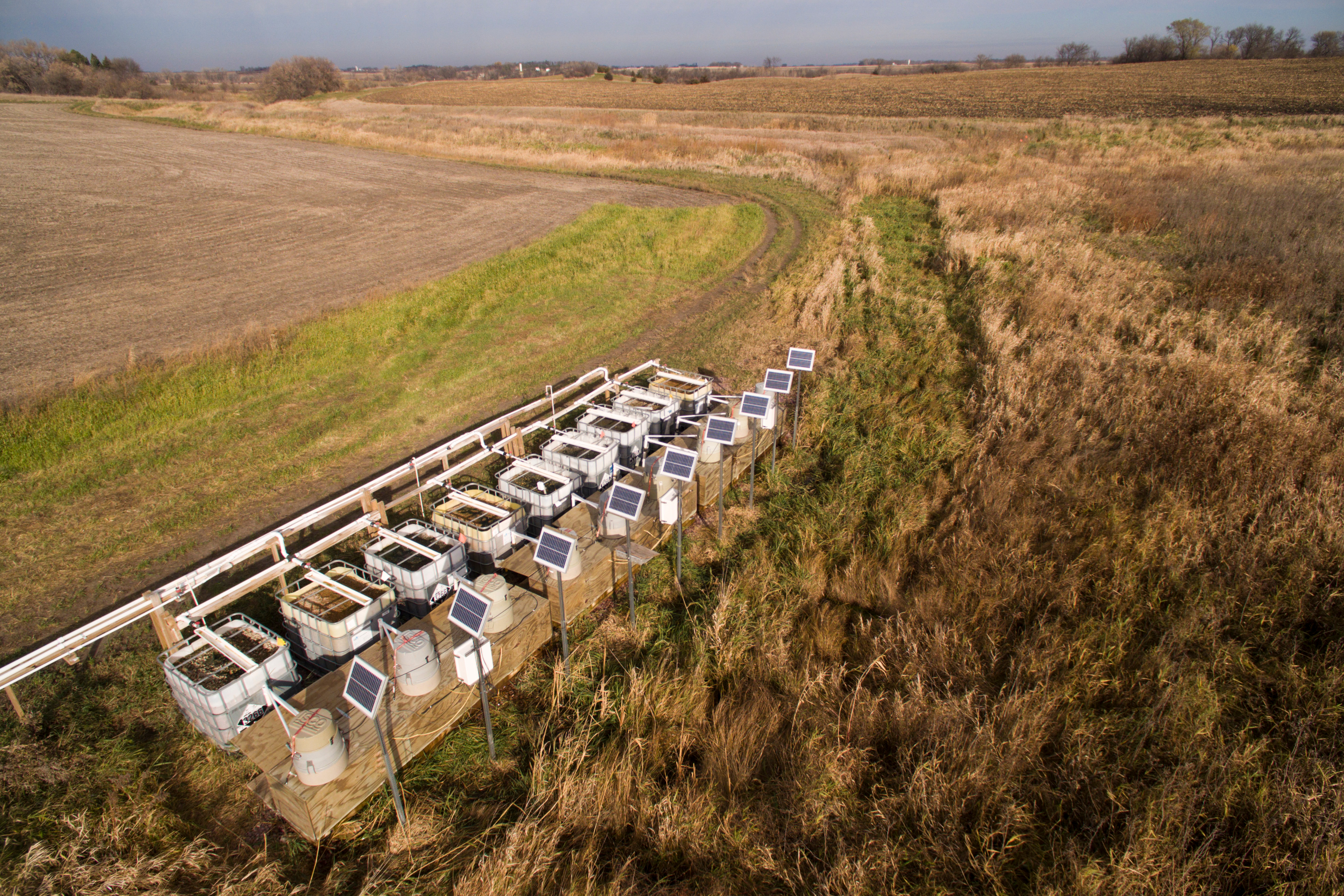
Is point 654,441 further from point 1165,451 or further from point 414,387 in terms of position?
point 1165,451

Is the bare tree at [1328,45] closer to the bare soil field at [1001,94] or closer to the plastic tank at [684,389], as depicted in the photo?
the bare soil field at [1001,94]

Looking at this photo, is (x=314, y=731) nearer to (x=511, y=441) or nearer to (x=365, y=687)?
(x=365, y=687)

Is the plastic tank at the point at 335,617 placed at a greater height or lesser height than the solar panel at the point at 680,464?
lesser

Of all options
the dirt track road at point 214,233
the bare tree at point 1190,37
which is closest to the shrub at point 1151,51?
the bare tree at point 1190,37

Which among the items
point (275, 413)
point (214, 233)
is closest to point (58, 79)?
point (214, 233)

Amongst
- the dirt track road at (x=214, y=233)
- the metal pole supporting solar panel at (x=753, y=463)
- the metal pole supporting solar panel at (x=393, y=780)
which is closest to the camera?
the metal pole supporting solar panel at (x=393, y=780)
